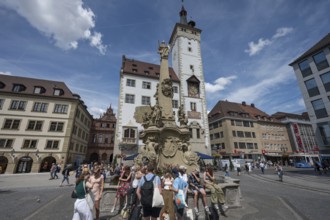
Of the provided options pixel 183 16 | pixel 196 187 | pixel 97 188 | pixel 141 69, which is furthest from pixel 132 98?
pixel 183 16

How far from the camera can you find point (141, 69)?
33.0m

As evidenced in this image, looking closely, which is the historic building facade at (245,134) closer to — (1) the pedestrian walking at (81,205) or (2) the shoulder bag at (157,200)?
(2) the shoulder bag at (157,200)

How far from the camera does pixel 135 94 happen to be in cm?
2891

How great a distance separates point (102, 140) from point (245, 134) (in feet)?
134

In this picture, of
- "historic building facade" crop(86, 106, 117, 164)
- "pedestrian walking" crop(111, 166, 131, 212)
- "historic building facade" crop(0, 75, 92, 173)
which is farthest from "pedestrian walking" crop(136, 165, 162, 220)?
"historic building facade" crop(86, 106, 117, 164)

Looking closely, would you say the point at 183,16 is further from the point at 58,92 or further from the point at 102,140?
the point at 102,140

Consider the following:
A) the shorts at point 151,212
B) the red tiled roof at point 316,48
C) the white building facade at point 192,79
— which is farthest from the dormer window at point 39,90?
the red tiled roof at point 316,48

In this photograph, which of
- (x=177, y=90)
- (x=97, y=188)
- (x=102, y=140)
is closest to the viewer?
(x=97, y=188)

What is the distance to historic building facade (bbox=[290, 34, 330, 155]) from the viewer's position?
23031 millimetres

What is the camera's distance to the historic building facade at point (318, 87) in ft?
75.6

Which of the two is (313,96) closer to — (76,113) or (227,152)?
(227,152)

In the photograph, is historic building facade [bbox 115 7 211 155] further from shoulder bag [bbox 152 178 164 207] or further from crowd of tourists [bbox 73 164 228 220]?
shoulder bag [bbox 152 178 164 207]

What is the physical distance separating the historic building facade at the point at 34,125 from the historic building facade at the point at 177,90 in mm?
11090

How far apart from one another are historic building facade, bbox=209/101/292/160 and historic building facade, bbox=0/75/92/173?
33.4 metres
